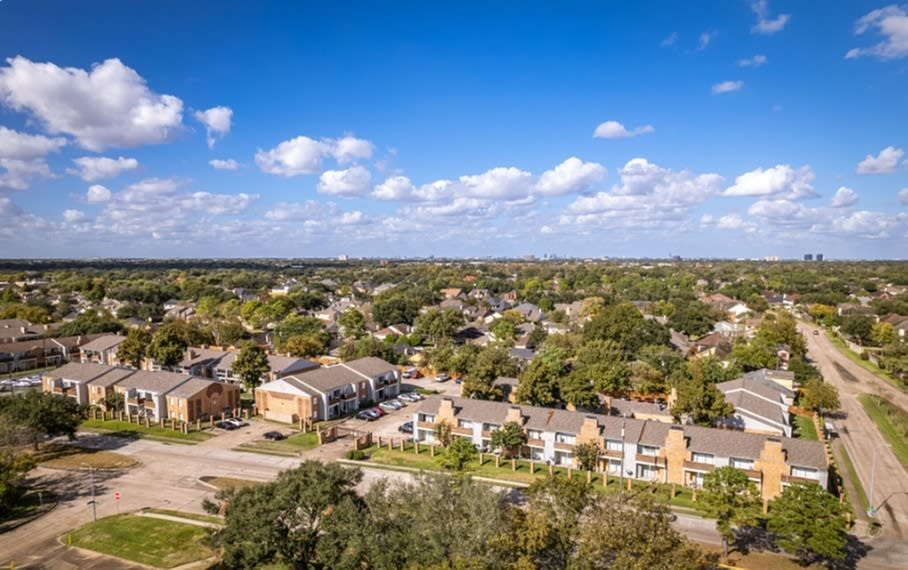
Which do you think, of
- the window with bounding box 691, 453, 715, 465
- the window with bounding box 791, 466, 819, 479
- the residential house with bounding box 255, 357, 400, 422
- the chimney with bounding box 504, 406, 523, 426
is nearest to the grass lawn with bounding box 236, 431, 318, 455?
the residential house with bounding box 255, 357, 400, 422

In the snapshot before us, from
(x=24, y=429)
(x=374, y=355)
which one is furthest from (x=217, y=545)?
(x=374, y=355)

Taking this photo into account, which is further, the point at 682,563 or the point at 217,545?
the point at 217,545

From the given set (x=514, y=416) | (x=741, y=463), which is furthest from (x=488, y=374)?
(x=741, y=463)

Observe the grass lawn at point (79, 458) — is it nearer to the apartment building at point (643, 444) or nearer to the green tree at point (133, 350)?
the green tree at point (133, 350)

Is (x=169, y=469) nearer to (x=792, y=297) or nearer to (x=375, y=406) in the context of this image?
(x=375, y=406)

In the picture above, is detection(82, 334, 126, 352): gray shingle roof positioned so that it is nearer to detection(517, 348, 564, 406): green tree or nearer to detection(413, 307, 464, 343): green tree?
detection(413, 307, 464, 343): green tree

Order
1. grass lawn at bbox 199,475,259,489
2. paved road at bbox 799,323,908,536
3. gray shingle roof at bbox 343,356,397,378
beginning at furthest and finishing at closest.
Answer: gray shingle roof at bbox 343,356,397,378 → grass lawn at bbox 199,475,259,489 → paved road at bbox 799,323,908,536
